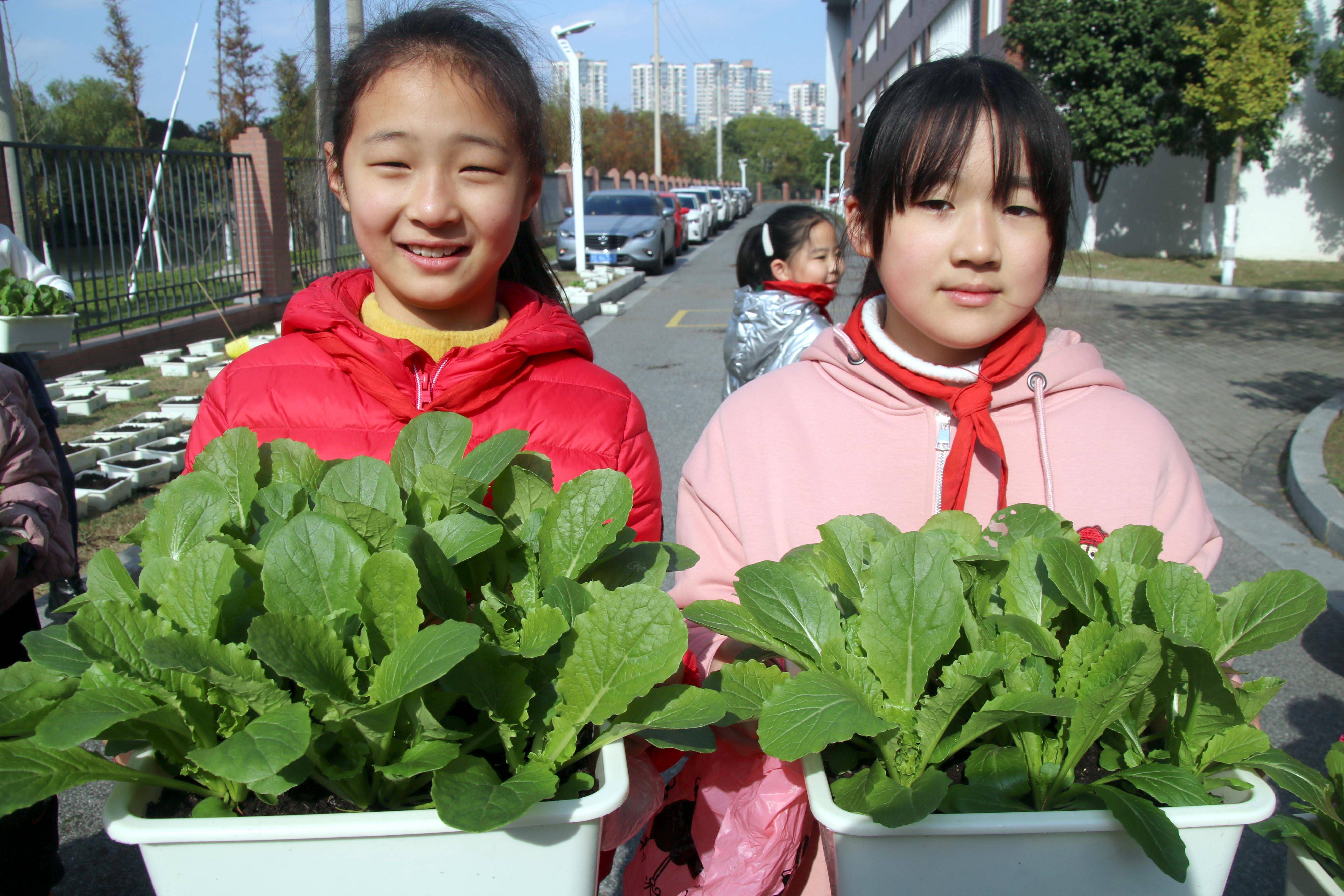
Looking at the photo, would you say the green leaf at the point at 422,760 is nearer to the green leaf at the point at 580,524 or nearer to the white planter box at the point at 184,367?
the green leaf at the point at 580,524

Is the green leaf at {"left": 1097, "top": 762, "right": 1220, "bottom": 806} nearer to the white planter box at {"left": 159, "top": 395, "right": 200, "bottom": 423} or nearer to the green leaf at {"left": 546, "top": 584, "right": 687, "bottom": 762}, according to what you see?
the green leaf at {"left": 546, "top": 584, "right": 687, "bottom": 762}

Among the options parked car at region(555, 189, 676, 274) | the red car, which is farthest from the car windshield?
the red car

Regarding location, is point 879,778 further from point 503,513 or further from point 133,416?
point 133,416

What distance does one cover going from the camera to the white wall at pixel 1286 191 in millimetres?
16859

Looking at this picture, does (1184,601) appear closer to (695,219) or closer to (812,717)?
(812,717)

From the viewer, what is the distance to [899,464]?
1509 millimetres

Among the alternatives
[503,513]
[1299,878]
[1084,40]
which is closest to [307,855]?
[503,513]

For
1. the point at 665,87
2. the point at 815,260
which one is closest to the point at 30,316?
the point at 815,260

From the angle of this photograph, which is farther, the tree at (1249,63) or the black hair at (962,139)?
the tree at (1249,63)

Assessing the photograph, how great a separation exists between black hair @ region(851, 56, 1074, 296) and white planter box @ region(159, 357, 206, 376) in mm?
8134

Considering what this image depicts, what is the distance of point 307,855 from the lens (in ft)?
2.16

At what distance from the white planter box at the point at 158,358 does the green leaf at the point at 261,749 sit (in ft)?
29.6

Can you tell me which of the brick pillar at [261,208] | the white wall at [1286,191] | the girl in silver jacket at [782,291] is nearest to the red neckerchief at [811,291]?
the girl in silver jacket at [782,291]

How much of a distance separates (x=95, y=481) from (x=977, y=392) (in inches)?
198
